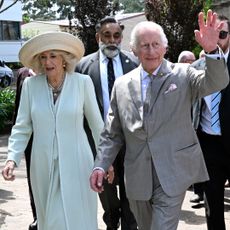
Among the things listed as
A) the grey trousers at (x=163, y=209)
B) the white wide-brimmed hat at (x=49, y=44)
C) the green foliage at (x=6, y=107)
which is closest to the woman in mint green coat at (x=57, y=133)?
the white wide-brimmed hat at (x=49, y=44)

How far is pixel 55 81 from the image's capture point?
454 centimetres

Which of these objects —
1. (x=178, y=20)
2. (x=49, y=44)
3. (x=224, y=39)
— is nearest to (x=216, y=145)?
(x=224, y=39)

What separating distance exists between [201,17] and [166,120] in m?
0.74

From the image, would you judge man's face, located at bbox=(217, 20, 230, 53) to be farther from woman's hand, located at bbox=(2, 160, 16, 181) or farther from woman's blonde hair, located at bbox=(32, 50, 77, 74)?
woman's hand, located at bbox=(2, 160, 16, 181)

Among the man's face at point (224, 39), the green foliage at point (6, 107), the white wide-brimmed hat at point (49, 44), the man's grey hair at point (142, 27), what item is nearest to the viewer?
the man's grey hair at point (142, 27)

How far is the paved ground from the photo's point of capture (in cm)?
613

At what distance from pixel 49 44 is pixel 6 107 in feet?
35.9

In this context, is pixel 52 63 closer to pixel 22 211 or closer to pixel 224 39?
pixel 224 39

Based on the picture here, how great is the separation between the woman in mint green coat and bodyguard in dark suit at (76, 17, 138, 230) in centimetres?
90

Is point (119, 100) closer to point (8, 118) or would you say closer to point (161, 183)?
point (161, 183)

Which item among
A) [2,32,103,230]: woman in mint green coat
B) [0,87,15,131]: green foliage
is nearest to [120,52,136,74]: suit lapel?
[2,32,103,230]: woman in mint green coat

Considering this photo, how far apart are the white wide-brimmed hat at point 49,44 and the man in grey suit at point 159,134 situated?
0.65m

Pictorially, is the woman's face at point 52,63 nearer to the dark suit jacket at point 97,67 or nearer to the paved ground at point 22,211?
the dark suit jacket at point 97,67

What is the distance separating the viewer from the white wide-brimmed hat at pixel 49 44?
447cm
